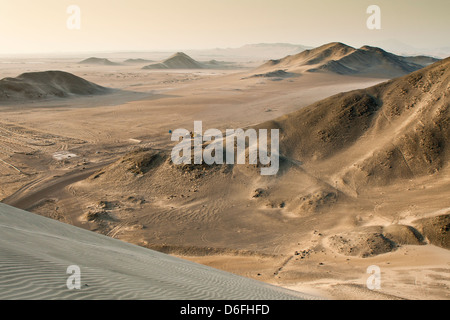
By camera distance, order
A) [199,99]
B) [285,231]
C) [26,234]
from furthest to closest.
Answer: [199,99], [285,231], [26,234]

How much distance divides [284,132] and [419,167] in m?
5.98

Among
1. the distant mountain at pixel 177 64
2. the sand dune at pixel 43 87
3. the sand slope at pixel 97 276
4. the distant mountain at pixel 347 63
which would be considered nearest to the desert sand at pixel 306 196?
the sand slope at pixel 97 276

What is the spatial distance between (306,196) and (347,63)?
63294 millimetres

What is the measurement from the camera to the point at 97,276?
5.09m

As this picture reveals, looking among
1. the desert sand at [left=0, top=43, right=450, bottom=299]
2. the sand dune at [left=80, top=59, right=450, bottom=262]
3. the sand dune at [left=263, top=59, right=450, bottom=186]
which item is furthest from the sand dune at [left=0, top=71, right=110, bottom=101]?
the sand dune at [left=263, top=59, right=450, bottom=186]

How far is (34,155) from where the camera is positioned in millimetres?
20969

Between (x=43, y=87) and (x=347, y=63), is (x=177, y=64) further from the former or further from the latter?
(x=43, y=87)

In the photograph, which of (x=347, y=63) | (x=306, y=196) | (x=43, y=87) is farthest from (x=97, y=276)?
(x=347, y=63)

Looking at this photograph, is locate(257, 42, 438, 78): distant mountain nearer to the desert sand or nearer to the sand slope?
the desert sand

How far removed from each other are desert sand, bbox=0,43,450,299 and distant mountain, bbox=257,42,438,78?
162ft

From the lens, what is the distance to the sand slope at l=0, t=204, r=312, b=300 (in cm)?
416
